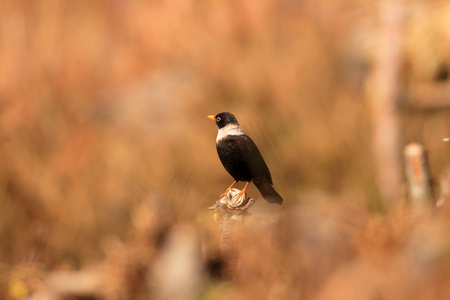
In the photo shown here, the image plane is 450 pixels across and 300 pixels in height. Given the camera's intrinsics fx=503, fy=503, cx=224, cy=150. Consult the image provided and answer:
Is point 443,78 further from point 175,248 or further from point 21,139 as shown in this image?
point 21,139

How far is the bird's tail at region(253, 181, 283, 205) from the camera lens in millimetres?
806

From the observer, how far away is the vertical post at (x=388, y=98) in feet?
12.9

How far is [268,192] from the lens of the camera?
2.75 ft

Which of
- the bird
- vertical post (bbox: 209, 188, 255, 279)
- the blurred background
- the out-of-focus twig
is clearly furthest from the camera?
the blurred background

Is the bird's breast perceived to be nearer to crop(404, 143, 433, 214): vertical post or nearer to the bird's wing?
the bird's wing

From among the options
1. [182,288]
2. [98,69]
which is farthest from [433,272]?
[98,69]

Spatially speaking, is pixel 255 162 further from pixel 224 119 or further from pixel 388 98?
pixel 388 98

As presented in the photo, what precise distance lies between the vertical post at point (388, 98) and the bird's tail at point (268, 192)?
10.5 ft

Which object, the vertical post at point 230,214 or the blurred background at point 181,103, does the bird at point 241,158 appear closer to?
the vertical post at point 230,214

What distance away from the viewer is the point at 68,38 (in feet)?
19.0

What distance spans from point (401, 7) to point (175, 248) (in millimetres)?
3032

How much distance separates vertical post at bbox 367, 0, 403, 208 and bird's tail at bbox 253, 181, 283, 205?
3202 mm

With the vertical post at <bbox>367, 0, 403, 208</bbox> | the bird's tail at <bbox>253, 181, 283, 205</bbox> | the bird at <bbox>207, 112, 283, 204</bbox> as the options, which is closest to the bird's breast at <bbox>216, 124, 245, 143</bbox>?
the bird at <bbox>207, 112, 283, 204</bbox>

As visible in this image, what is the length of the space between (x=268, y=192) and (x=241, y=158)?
5.7 inches
